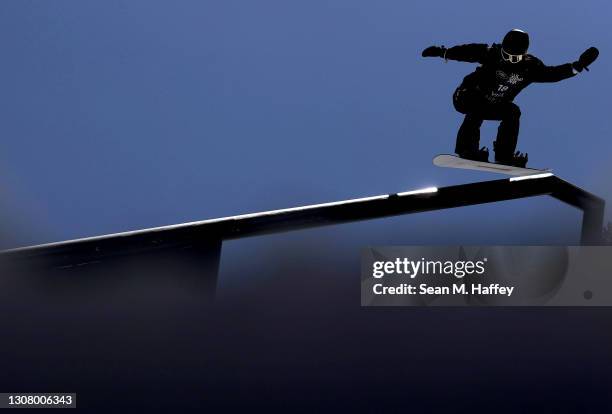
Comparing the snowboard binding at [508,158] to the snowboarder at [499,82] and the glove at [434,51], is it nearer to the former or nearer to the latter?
the snowboarder at [499,82]

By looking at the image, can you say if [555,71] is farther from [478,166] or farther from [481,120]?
[478,166]

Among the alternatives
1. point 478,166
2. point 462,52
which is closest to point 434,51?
point 462,52

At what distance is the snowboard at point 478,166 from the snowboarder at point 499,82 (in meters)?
0.08

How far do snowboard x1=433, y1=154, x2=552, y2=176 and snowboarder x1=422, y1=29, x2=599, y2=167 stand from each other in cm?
8

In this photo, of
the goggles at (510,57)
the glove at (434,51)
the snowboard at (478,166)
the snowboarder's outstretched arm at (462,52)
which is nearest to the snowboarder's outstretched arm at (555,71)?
the goggles at (510,57)

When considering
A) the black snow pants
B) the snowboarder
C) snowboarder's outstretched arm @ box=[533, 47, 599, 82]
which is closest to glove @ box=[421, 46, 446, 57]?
the snowboarder

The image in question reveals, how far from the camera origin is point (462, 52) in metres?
8.95

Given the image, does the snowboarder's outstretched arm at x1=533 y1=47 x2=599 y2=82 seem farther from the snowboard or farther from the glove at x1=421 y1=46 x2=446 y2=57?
the glove at x1=421 y1=46 x2=446 y2=57

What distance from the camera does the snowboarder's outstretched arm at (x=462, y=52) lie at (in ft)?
28.5

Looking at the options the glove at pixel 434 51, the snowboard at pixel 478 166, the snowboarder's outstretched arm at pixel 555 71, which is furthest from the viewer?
the snowboard at pixel 478 166

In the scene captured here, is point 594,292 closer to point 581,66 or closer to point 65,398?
point 581,66

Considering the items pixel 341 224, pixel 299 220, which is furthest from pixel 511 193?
pixel 299 220

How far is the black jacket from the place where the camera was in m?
9.02

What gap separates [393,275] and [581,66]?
12.9ft
